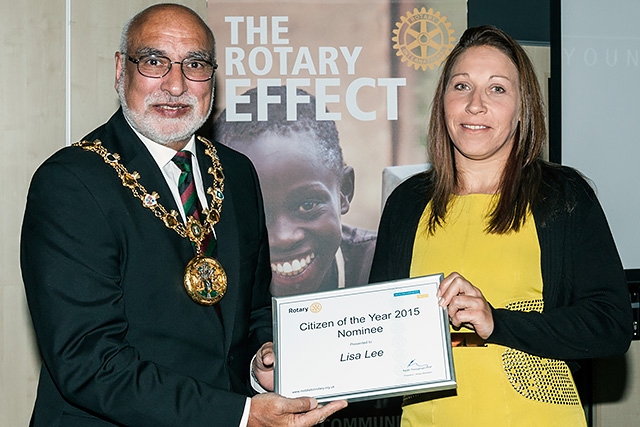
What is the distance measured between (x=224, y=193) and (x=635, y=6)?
2765mm

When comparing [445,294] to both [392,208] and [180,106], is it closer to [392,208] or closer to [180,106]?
[392,208]

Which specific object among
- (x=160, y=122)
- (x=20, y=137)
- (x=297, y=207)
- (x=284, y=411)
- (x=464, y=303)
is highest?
(x=20, y=137)

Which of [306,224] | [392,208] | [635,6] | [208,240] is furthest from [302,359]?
[635,6]

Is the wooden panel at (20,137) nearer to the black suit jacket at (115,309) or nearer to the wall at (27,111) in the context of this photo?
the wall at (27,111)

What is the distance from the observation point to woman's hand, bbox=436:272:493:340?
7.61 feet

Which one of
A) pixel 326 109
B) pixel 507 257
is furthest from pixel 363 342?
pixel 326 109

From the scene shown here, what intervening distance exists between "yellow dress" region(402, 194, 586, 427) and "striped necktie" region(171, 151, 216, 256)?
2.22 feet

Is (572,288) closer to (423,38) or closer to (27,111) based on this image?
(423,38)

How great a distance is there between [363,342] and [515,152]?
0.80 m

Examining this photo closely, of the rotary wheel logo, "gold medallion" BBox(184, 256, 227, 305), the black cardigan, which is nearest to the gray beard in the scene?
"gold medallion" BBox(184, 256, 227, 305)

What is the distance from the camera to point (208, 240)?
2.40m

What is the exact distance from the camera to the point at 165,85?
236 cm

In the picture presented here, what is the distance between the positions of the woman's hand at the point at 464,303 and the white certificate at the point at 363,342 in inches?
1.2

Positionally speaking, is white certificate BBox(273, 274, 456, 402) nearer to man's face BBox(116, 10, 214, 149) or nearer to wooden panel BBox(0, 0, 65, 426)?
man's face BBox(116, 10, 214, 149)
